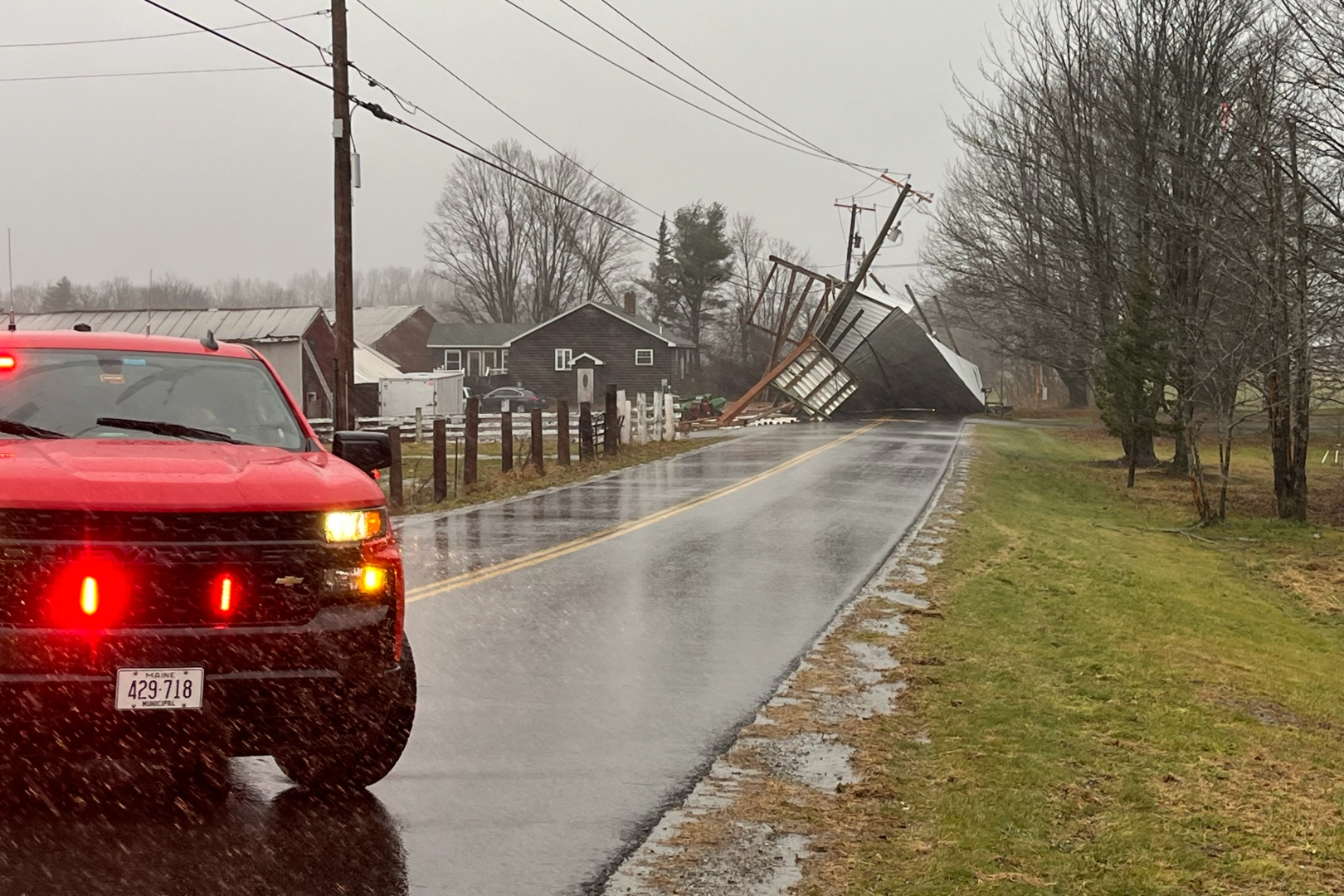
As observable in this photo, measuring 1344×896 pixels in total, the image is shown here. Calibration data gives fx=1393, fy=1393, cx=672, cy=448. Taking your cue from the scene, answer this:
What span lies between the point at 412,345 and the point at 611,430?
61.8 metres

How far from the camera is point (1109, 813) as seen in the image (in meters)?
5.94

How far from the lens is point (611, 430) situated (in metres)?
29.8

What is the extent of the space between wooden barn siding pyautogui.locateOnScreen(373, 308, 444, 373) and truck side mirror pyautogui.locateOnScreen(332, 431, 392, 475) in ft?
259

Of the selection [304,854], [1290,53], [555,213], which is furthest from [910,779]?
[555,213]

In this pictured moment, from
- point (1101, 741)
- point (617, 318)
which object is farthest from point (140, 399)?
point (617, 318)

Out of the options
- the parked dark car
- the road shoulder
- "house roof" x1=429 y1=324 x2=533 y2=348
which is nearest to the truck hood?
the road shoulder

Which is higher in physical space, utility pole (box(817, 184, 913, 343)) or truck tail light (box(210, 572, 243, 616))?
utility pole (box(817, 184, 913, 343))

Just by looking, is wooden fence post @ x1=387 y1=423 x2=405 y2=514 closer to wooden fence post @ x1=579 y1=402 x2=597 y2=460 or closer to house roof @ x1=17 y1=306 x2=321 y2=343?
wooden fence post @ x1=579 y1=402 x2=597 y2=460

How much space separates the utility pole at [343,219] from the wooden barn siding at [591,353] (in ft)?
181

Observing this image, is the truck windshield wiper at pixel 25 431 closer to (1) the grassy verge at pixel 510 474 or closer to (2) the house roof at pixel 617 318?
(1) the grassy verge at pixel 510 474

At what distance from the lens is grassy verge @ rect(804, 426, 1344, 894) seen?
17.3 feet

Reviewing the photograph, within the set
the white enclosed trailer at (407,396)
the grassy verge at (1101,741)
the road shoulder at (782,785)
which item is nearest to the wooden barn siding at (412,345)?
the white enclosed trailer at (407,396)

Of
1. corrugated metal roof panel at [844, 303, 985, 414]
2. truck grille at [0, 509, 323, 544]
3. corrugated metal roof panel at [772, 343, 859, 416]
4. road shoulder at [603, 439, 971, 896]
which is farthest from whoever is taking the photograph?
corrugated metal roof panel at [844, 303, 985, 414]

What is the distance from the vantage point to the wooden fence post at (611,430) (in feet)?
96.9
